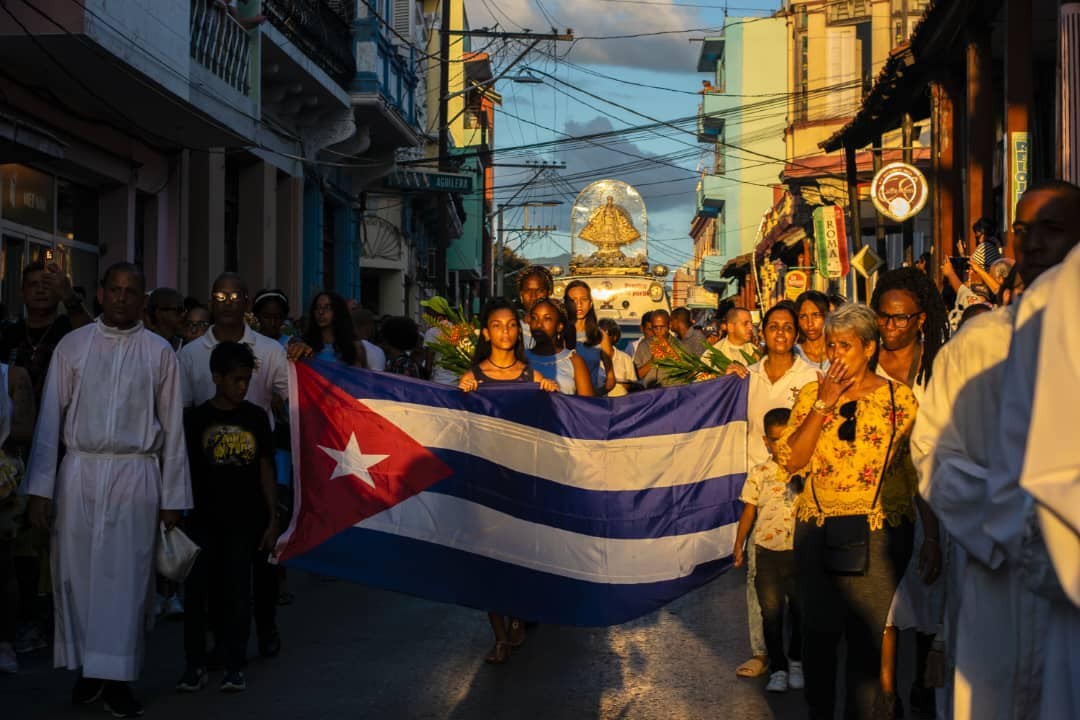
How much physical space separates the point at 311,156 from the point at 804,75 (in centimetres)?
2361

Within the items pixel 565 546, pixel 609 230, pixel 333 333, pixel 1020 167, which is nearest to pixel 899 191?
pixel 1020 167

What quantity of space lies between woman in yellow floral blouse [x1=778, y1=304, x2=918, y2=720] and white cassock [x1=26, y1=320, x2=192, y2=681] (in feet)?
10.5

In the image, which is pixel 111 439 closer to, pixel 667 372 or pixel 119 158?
pixel 667 372

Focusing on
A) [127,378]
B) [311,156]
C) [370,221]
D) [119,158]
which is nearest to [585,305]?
[127,378]

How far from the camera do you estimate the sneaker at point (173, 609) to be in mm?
10727

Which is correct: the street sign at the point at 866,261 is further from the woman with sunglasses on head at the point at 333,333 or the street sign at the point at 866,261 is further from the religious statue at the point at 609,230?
the religious statue at the point at 609,230

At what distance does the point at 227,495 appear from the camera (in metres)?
8.33

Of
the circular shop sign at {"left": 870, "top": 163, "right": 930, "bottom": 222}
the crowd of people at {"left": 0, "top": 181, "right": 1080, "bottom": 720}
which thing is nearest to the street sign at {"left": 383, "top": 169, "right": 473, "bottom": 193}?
the circular shop sign at {"left": 870, "top": 163, "right": 930, "bottom": 222}

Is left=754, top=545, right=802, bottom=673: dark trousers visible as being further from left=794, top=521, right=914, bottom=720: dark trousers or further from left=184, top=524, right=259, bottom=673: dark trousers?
left=184, top=524, right=259, bottom=673: dark trousers

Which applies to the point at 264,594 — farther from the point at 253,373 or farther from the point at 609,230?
the point at 609,230

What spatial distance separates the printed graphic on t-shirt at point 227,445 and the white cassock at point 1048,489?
504cm

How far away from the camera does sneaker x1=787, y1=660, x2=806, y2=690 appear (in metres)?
8.24

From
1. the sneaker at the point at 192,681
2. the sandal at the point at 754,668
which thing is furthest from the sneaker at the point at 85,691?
the sandal at the point at 754,668

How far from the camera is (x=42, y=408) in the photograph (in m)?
7.68
